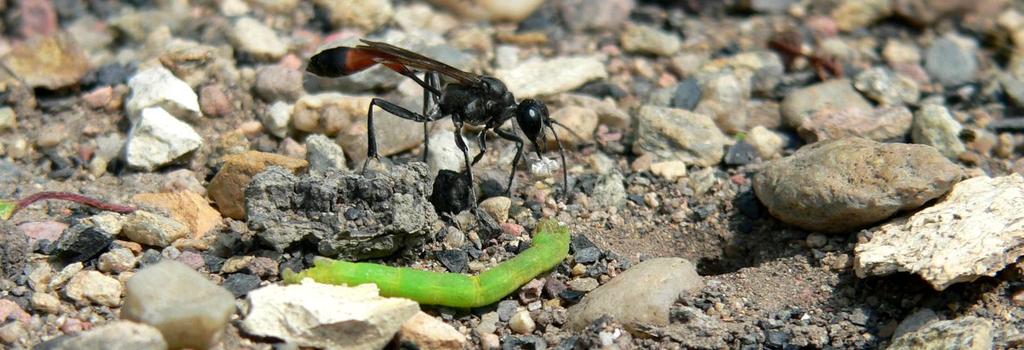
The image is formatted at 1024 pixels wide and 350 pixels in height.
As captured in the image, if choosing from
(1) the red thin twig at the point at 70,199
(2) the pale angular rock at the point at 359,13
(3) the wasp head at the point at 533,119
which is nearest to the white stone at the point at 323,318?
(1) the red thin twig at the point at 70,199

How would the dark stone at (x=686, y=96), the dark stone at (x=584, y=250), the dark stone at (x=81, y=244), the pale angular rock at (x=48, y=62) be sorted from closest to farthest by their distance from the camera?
the dark stone at (x=81, y=244)
the dark stone at (x=584, y=250)
the pale angular rock at (x=48, y=62)
the dark stone at (x=686, y=96)

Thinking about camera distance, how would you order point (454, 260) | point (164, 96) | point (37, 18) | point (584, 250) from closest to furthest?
point (454, 260) < point (584, 250) < point (164, 96) < point (37, 18)

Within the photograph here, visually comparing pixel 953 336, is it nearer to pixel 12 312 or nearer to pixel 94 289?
pixel 94 289

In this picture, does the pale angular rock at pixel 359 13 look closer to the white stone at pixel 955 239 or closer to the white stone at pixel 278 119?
the white stone at pixel 278 119

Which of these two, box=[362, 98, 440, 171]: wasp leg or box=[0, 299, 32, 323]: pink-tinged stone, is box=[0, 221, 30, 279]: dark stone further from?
box=[362, 98, 440, 171]: wasp leg

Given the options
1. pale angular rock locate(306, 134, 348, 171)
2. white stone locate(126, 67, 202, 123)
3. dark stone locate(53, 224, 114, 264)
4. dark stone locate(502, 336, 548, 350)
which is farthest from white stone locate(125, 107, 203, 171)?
dark stone locate(502, 336, 548, 350)

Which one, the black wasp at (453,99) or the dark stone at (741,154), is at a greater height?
the black wasp at (453,99)

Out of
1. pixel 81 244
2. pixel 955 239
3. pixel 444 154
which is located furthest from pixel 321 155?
pixel 955 239
